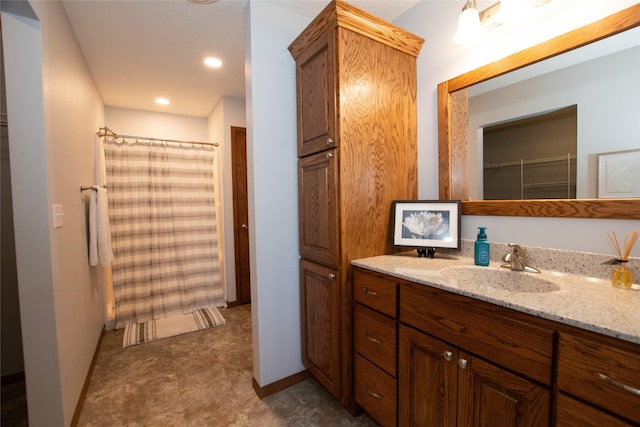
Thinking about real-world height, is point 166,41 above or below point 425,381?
above

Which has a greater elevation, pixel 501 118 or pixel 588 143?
pixel 501 118

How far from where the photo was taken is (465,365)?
38.5 inches

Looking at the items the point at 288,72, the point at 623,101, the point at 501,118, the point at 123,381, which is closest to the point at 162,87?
the point at 288,72

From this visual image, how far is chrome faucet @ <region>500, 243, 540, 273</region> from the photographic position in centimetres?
123

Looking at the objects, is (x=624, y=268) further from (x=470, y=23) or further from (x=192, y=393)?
(x=192, y=393)

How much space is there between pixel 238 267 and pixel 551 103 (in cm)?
308

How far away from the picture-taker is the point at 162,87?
2.80 m

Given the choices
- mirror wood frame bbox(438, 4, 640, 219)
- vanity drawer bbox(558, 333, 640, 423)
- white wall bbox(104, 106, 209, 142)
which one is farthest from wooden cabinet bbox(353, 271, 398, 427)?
white wall bbox(104, 106, 209, 142)

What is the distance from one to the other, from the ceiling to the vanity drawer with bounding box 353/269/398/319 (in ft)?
5.52

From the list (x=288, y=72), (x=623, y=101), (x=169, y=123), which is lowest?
(x=623, y=101)

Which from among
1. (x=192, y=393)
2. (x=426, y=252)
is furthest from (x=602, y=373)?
(x=192, y=393)

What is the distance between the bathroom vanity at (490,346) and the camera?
691 mm

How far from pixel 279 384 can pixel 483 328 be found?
137 cm

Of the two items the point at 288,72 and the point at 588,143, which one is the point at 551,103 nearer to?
the point at 588,143
